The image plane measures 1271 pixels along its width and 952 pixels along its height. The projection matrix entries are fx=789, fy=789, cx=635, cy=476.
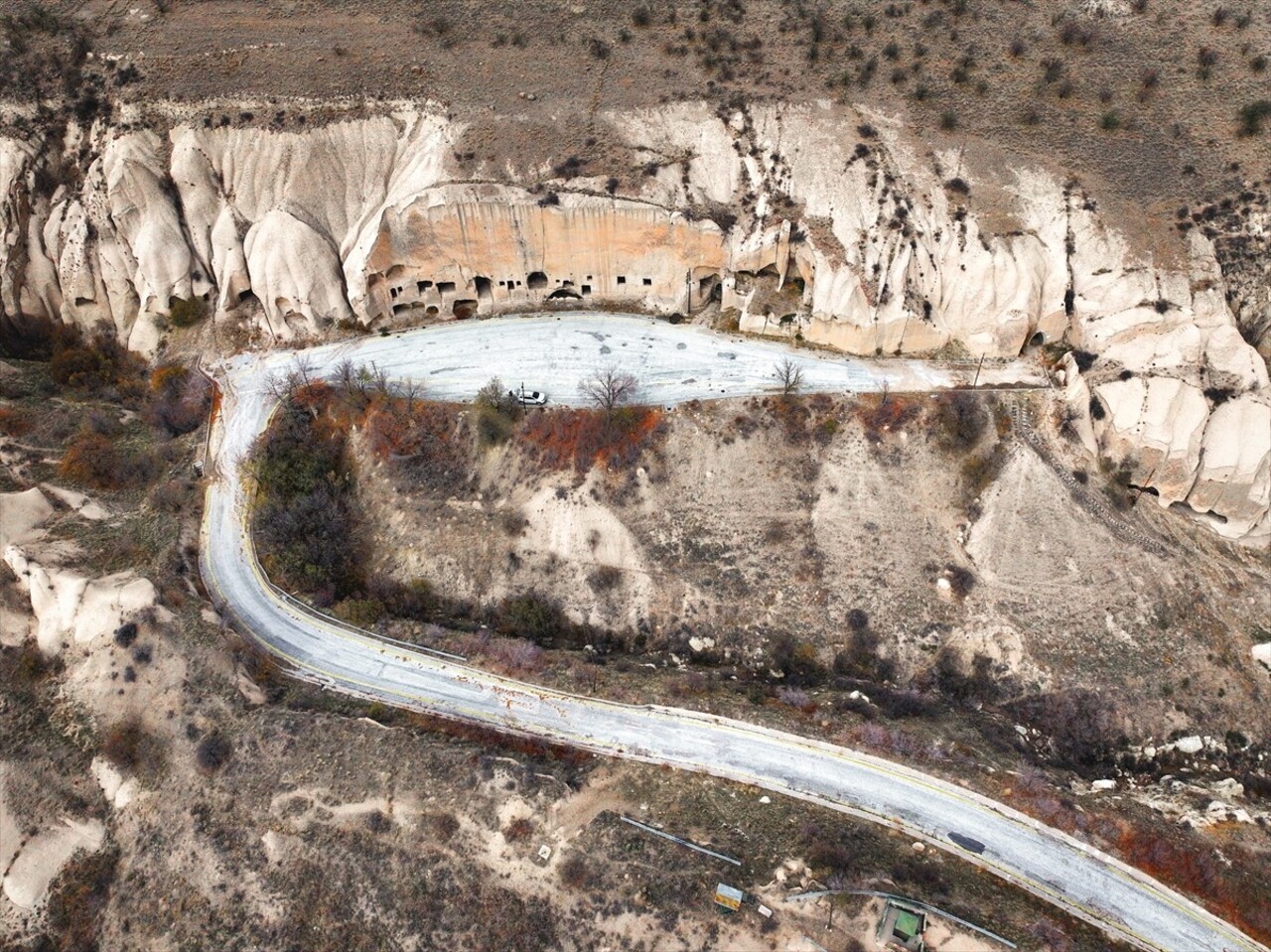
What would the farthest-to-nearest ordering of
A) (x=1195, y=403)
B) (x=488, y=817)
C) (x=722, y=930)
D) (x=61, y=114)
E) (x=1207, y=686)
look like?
(x=61, y=114) < (x=1195, y=403) < (x=1207, y=686) < (x=488, y=817) < (x=722, y=930)

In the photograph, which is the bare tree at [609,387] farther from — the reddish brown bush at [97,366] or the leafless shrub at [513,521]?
the reddish brown bush at [97,366]

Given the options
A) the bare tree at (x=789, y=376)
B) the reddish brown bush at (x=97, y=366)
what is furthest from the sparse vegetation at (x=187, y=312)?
the bare tree at (x=789, y=376)

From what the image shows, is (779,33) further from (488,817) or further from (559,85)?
(488,817)

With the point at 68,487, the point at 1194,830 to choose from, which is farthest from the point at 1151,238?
the point at 68,487

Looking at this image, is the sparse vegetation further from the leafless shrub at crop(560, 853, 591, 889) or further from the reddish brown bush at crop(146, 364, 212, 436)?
the leafless shrub at crop(560, 853, 591, 889)

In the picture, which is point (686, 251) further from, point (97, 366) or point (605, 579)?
point (97, 366)

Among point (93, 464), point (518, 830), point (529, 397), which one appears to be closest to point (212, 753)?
point (518, 830)
